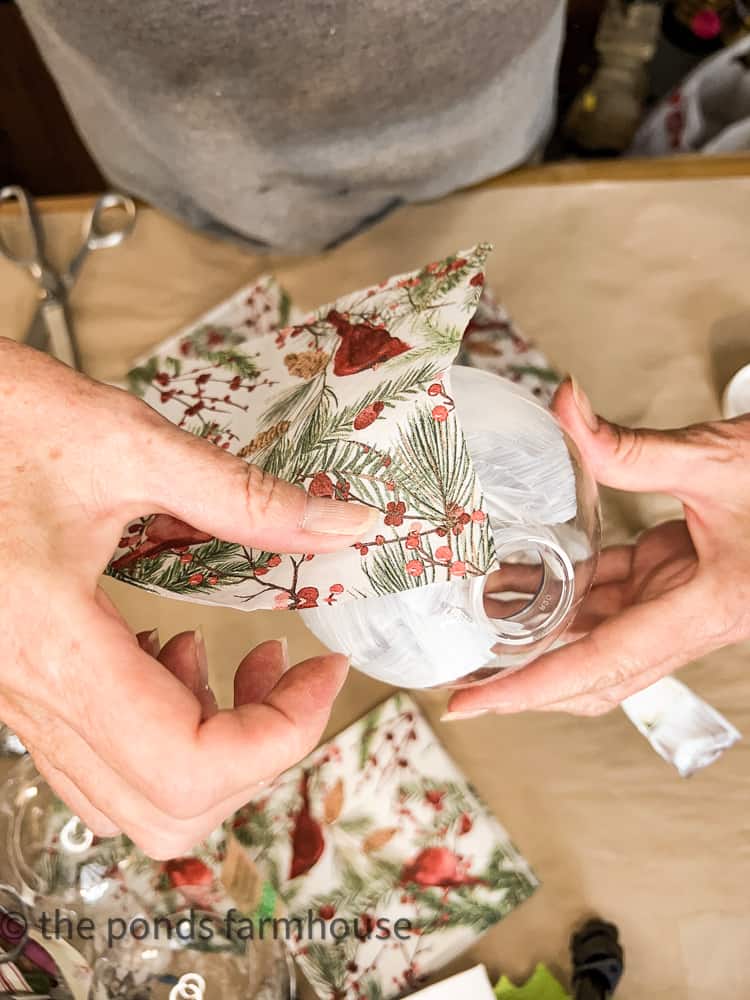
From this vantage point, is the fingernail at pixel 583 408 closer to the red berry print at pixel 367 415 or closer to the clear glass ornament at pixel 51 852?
the red berry print at pixel 367 415

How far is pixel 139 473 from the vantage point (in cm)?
28

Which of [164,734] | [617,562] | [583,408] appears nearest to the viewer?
[164,734]

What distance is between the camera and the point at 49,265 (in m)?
0.55

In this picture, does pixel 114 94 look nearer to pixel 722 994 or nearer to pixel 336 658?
pixel 336 658

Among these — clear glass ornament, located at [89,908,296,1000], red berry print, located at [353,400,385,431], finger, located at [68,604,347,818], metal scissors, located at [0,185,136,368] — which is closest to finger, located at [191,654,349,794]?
finger, located at [68,604,347,818]

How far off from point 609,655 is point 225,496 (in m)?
0.23

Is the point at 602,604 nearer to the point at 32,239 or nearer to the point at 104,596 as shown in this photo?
the point at 104,596

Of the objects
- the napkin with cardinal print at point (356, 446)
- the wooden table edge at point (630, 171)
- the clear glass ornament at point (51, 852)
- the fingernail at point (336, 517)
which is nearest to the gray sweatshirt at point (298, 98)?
the wooden table edge at point (630, 171)

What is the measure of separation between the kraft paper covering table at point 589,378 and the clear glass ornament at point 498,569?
0.08m

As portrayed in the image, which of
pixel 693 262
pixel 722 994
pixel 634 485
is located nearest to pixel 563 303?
pixel 693 262

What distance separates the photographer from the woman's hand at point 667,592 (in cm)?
39

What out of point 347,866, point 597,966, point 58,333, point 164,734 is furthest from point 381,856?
point 58,333

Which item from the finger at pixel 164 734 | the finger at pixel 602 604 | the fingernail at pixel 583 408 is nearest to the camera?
the finger at pixel 164 734
